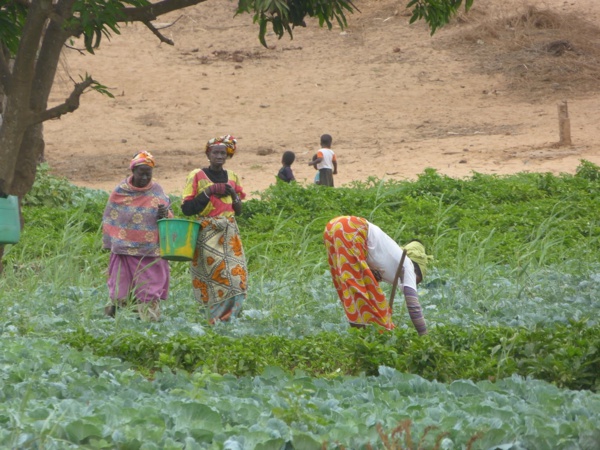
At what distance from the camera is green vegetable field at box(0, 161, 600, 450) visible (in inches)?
161

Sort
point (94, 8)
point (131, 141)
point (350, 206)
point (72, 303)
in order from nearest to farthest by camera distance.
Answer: point (94, 8) → point (72, 303) → point (350, 206) → point (131, 141)

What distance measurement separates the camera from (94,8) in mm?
5203

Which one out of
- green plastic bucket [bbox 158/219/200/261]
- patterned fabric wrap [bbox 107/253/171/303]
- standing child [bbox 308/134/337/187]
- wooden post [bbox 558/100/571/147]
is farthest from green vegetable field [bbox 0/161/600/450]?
wooden post [bbox 558/100/571/147]

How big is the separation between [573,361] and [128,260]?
3.60m

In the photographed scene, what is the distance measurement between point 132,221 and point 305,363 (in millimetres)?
2331

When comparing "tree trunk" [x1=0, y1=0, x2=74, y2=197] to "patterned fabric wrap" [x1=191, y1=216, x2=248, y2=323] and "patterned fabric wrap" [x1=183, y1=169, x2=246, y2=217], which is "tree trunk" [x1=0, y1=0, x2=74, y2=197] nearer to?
"patterned fabric wrap" [x1=183, y1=169, x2=246, y2=217]

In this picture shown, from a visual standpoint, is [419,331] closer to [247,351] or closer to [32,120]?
[247,351]

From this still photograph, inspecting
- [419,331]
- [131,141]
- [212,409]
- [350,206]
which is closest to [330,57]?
[131,141]

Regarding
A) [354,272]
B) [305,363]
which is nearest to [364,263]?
[354,272]

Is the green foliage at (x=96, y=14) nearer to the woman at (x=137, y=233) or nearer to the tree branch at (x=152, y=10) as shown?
the tree branch at (x=152, y=10)

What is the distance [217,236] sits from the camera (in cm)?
767

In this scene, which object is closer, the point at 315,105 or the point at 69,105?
the point at 69,105

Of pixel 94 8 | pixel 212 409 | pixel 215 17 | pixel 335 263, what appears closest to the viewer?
pixel 212 409

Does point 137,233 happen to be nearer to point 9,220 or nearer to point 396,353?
point 9,220
